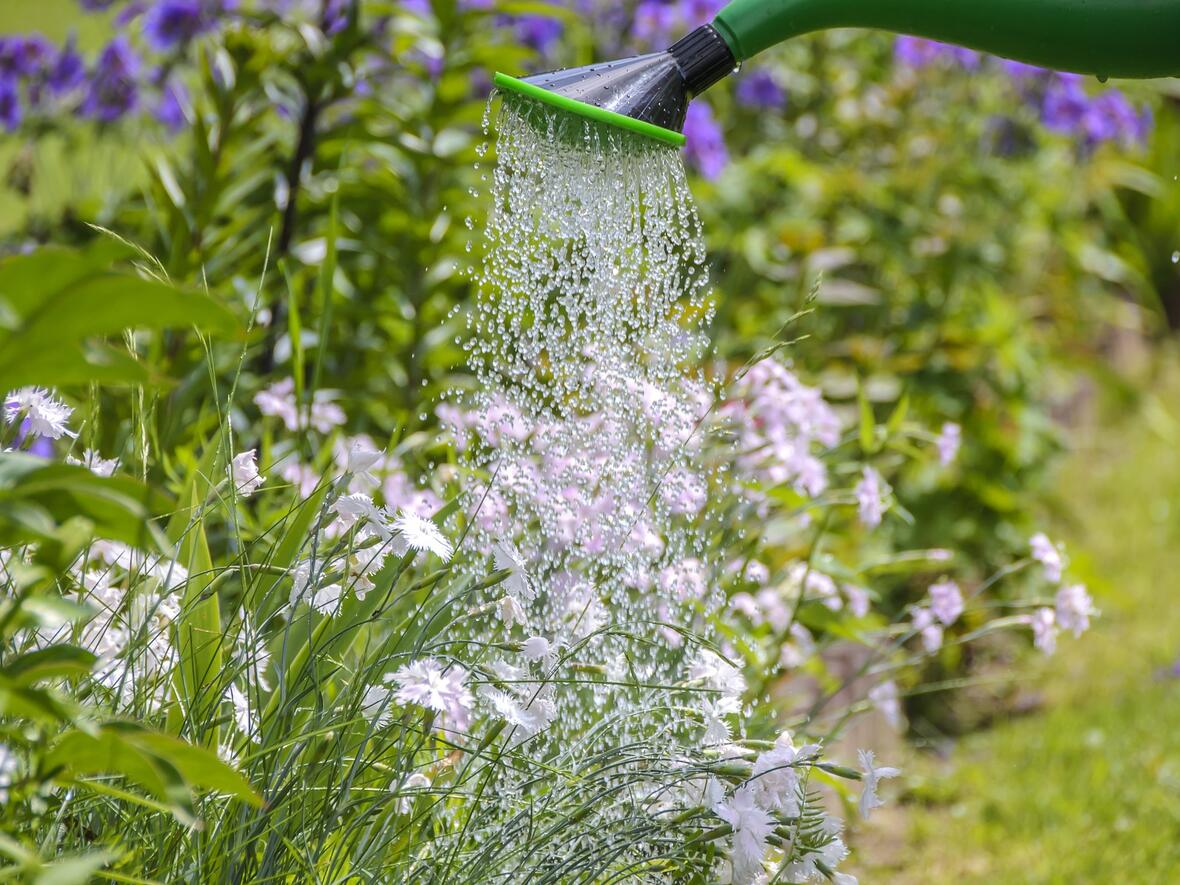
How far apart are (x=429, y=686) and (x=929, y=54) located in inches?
120

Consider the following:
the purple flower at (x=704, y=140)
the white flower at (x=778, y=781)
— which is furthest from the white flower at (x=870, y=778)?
the purple flower at (x=704, y=140)

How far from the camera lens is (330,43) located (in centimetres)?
256

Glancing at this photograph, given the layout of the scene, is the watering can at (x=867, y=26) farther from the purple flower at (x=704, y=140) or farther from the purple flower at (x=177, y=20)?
the purple flower at (x=177, y=20)

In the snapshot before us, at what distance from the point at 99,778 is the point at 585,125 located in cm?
83

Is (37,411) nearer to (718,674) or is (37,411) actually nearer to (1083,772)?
(718,674)

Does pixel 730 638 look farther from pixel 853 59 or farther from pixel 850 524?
pixel 853 59

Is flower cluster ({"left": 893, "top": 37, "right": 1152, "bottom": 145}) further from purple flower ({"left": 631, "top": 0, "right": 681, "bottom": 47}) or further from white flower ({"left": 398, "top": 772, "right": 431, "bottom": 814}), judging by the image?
white flower ({"left": 398, "top": 772, "right": 431, "bottom": 814})

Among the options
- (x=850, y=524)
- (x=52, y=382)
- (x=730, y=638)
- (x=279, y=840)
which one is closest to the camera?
(x=52, y=382)

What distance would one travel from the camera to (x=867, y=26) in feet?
4.82

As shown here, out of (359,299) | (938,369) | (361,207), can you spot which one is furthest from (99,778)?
(938,369)

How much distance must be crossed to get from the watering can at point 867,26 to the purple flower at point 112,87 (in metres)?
1.81

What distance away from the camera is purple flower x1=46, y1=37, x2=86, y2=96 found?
287 cm

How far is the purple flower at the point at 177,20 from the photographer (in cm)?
279

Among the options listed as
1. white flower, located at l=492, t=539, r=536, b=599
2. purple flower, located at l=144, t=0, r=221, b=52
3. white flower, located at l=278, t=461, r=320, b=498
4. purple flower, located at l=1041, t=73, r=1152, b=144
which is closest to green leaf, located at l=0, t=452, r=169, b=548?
white flower, located at l=492, t=539, r=536, b=599
